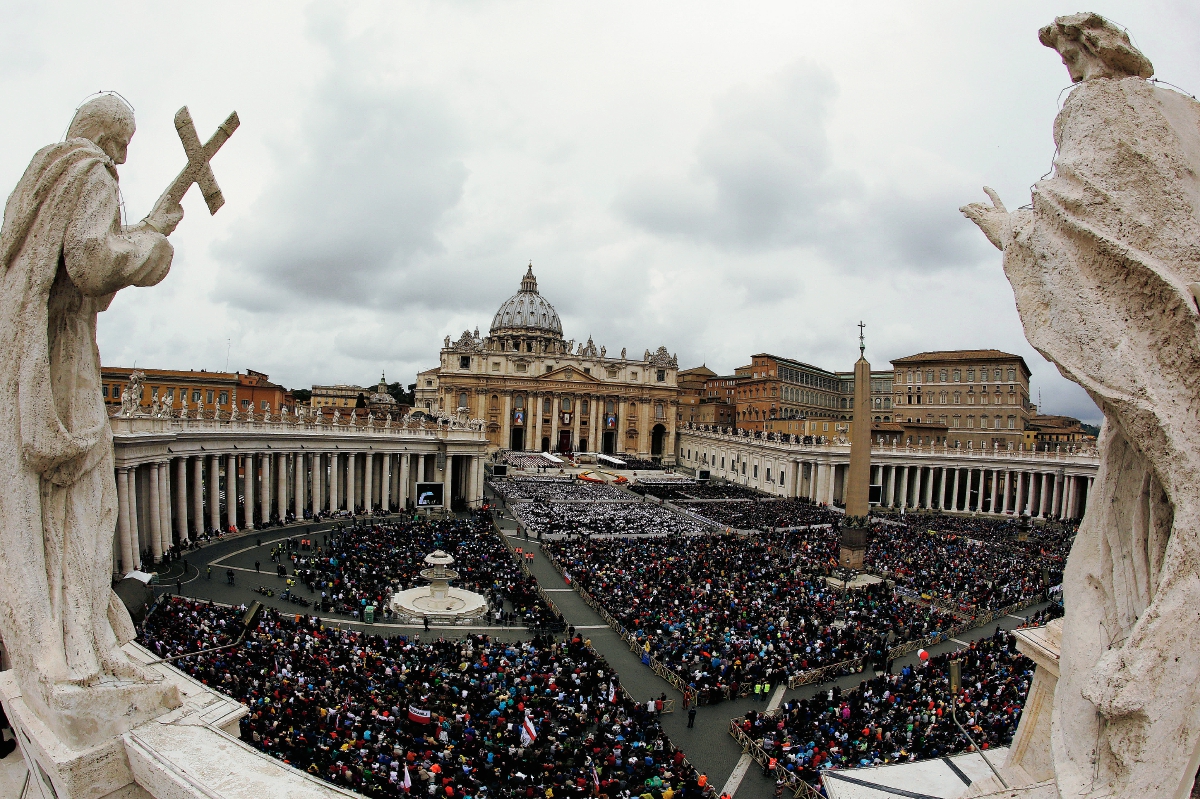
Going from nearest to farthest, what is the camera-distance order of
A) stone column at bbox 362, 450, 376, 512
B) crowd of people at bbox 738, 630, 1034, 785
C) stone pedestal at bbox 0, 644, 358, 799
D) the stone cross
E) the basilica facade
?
stone pedestal at bbox 0, 644, 358, 799
the stone cross
crowd of people at bbox 738, 630, 1034, 785
stone column at bbox 362, 450, 376, 512
the basilica facade

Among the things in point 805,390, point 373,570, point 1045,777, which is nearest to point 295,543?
point 373,570

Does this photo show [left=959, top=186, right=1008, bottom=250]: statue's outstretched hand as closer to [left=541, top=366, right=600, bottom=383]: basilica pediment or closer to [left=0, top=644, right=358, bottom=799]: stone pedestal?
[left=0, top=644, right=358, bottom=799]: stone pedestal

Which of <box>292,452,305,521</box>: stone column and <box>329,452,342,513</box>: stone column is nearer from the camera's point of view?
<box>292,452,305,521</box>: stone column

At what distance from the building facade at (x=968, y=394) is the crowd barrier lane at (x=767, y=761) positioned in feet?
186

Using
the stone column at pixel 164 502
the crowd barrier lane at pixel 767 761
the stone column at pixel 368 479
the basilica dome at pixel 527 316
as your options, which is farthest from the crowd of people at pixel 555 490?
the basilica dome at pixel 527 316

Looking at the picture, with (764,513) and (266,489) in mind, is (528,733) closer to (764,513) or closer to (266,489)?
(266,489)

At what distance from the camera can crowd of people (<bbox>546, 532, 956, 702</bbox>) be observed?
1744 centimetres

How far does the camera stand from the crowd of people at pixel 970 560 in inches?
955

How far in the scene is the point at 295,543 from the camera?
98.3ft

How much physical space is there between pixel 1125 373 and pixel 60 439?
239 inches

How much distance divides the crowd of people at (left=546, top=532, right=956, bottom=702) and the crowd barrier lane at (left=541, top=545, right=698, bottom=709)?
A: 17cm

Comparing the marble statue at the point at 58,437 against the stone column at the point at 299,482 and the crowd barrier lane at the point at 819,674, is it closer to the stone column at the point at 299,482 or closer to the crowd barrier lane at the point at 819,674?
the crowd barrier lane at the point at 819,674

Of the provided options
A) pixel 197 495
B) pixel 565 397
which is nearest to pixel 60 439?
pixel 197 495

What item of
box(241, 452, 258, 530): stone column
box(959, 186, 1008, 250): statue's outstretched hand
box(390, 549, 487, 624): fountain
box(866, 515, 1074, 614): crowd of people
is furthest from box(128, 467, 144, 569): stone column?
box(866, 515, 1074, 614): crowd of people
